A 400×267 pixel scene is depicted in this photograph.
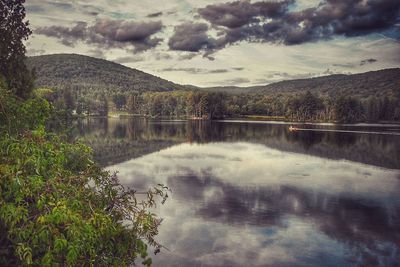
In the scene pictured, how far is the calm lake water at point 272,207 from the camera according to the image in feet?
66.3

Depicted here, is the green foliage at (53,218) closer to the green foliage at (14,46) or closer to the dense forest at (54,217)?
the dense forest at (54,217)

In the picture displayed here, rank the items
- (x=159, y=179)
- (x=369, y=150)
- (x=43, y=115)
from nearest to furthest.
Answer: (x=43, y=115)
(x=159, y=179)
(x=369, y=150)

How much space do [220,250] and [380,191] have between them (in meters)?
21.1

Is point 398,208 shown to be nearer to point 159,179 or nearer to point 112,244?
point 159,179

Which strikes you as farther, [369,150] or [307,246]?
[369,150]

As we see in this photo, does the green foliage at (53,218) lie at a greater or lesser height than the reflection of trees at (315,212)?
greater

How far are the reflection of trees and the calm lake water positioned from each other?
2.5 inches

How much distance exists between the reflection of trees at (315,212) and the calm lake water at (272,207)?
0.21ft

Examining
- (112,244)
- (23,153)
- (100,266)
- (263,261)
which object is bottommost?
(263,261)

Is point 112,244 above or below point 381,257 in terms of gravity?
above

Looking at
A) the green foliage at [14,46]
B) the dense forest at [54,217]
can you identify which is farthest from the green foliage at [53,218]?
the green foliage at [14,46]

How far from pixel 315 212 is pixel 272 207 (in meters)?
3.08

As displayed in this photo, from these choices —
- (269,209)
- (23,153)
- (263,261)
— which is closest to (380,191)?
(269,209)

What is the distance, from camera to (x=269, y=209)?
1118 inches
